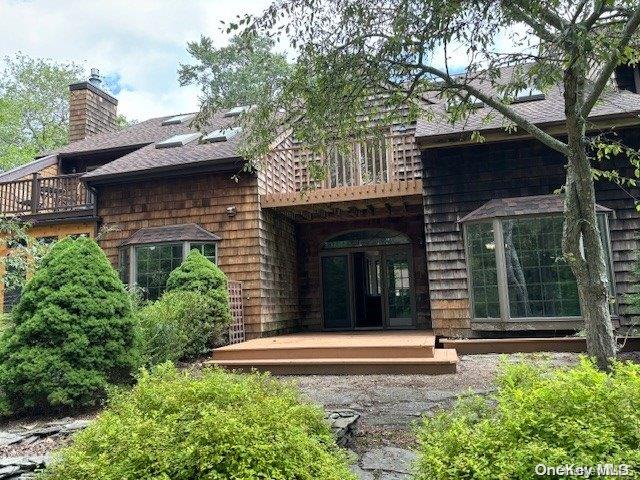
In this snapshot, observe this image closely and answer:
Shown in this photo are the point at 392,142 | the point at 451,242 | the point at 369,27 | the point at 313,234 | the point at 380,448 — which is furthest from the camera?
the point at 313,234

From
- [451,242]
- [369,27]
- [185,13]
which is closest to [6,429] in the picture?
[369,27]

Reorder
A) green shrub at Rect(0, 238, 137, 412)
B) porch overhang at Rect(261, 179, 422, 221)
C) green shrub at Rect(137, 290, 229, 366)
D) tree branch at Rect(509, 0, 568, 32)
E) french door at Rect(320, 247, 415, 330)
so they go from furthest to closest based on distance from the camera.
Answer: french door at Rect(320, 247, 415, 330) → porch overhang at Rect(261, 179, 422, 221) → green shrub at Rect(137, 290, 229, 366) → green shrub at Rect(0, 238, 137, 412) → tree branch at Rect(509, 0, 568, 32)

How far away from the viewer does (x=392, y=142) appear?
9227 millimetres

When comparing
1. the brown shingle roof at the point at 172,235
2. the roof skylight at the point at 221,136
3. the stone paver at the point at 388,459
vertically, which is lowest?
the stone paver at the point at 388,459

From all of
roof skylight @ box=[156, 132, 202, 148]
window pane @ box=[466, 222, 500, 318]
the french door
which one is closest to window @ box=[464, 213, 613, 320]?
window pane @ box=[466, 222, 500, 318]

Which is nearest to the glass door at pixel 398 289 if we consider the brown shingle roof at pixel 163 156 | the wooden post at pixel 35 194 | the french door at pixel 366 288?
the french door at pixel 366 288

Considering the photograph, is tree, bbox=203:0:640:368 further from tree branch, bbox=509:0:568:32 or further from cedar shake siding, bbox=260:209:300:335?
cedar shake siding, bbox=260:209:300:335

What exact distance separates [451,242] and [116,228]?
664cm

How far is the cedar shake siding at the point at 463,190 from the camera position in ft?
25.7

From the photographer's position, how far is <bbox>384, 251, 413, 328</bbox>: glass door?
10.3m

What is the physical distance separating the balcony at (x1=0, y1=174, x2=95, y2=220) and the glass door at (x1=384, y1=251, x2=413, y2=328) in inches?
266

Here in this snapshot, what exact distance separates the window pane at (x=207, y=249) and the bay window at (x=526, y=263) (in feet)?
15.7

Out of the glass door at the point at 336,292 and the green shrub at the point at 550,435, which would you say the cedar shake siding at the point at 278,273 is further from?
the green shrub at the point at 550,435

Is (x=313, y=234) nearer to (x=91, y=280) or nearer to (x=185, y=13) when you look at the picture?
(x=185, y=13)
